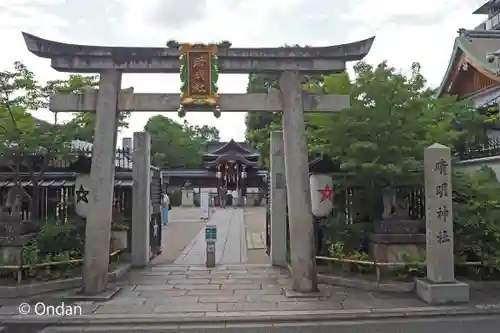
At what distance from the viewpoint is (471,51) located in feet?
67.5

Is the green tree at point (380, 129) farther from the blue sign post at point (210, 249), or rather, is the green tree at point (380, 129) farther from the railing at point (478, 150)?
the blue sign post at point (210, 249)

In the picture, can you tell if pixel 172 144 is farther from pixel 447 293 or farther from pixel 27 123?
pixel 447 293

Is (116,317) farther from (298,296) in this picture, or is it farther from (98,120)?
(98,120)

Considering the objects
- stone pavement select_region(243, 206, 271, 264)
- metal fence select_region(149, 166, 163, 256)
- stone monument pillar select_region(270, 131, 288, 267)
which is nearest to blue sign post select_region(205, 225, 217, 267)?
stone pavement select_region(243, 206, 271, 264)

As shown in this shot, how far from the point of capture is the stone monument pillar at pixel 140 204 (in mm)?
13117

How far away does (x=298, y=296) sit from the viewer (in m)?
9.30

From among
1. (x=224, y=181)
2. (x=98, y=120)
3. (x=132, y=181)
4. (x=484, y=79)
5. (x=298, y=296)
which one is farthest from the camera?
(x=224, y=181)

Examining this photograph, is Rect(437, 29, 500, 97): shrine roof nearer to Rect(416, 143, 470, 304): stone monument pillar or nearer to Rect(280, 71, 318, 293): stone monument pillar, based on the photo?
Rect(416, 143, 470, 304): stone monument pillar

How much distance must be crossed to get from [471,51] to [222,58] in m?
15.8

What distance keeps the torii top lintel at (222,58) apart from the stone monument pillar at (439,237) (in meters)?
3.08

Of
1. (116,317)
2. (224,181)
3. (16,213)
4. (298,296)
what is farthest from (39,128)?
(224,181)

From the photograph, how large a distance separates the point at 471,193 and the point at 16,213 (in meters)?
12.0

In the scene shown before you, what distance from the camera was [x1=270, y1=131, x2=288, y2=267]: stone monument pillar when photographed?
1323 cm

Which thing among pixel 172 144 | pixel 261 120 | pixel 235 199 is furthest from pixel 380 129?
pixel 172 144
